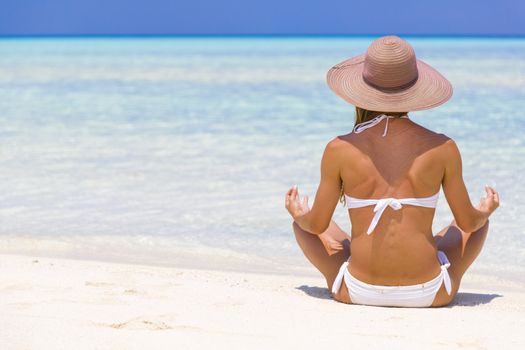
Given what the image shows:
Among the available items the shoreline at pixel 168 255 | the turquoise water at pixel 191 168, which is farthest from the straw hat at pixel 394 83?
the turquoise water at pixel 191 168

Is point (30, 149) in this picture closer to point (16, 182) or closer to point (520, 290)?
point (16, 182)

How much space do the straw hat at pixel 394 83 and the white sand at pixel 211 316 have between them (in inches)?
27.2

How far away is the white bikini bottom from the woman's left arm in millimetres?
213

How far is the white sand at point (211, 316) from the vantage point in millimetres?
2688

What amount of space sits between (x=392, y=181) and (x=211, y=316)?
28.9 inches

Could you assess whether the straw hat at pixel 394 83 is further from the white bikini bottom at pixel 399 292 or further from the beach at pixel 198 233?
the beach at pixel 198 233

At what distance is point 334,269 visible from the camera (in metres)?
3.33

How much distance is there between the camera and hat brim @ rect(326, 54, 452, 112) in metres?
3.06

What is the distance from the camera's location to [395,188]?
309 cm

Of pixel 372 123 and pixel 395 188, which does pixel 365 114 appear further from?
pixel 395 188

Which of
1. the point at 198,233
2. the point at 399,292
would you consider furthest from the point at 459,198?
the point at 198,233

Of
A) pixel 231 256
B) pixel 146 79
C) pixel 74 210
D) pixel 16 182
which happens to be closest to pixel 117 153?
pixel 16 182

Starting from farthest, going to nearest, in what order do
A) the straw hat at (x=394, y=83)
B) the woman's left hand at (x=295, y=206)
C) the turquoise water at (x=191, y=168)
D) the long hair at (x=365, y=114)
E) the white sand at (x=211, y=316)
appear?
the turquoise water at (x=191, y=168), the woman's left hand at (x=295, y=206), the long hair at (x=365, y=114), the straw hat at (x=394, y=83), the white sand at (x=211, y=316)

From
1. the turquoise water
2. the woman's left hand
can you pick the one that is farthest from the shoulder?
the turquoise water
